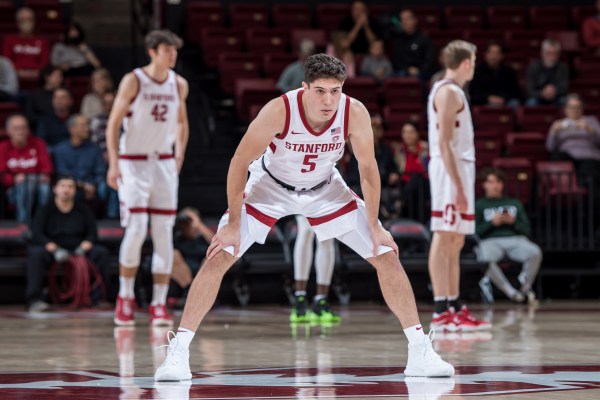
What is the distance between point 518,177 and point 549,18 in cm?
511

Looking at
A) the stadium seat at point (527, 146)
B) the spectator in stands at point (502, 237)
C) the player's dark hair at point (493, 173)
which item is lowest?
the spectator in stands at point (502, 237)

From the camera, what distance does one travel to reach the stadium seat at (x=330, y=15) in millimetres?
16344

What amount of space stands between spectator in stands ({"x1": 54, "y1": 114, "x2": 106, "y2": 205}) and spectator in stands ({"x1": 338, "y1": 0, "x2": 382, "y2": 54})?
15.1ft

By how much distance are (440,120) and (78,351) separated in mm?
2673

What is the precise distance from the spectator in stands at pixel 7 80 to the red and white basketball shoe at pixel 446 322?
276 inches

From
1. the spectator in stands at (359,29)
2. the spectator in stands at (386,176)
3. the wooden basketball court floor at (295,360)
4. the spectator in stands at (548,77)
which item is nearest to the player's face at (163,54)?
the wooden basketball court floor at (295,360)

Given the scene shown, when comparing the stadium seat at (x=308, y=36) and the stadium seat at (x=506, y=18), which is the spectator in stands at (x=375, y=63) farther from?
the stadium seat at (x=506, y=18)

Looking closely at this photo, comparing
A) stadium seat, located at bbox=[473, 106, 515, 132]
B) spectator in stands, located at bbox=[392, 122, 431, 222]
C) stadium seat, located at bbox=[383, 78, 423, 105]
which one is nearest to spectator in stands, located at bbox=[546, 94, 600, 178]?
stadium seat, located at bbox=[473, 106, 515, 132]

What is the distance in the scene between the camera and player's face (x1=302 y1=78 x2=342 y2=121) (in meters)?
4.96

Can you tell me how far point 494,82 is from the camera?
14.5m

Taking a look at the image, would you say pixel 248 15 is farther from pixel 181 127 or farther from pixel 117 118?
pixel 117 118

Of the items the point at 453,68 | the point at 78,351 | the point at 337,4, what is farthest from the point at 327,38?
the point at 78,351

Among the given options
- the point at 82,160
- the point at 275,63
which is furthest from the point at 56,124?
the point at 275,63

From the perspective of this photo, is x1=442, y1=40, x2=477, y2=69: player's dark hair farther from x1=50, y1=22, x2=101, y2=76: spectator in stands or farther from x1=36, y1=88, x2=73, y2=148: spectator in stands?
x1=50, y1=22, x2=101, y2=76: spectator in stands
